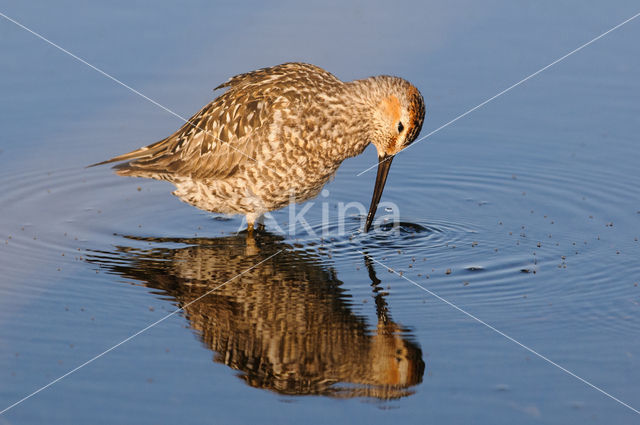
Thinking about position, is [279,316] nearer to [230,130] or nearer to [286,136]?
[286,136]

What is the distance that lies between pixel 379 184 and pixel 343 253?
1.08 m

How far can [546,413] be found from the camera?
6.41 meters

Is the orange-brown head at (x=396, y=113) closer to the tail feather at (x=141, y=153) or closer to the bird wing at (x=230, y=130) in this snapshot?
the bird wing at (x=230, y=130)

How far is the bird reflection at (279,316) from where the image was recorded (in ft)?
22.8

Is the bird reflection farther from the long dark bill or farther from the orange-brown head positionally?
the orange-brown head

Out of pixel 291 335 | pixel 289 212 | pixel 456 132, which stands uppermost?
pixel 456 132

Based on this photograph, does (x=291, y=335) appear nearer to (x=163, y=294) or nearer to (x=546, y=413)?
(x=163, y=294)

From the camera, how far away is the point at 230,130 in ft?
32.2

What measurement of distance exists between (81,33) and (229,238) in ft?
18.2

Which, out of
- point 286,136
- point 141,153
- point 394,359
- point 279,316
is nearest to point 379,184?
point 286,136

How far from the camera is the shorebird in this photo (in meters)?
9.48

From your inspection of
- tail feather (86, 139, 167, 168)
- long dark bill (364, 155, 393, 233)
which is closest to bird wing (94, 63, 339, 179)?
tail feather (86, 139, 167, 168)

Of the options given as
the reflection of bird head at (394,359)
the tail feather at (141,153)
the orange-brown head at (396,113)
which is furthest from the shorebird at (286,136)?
the reflection of bird head at (394,359)

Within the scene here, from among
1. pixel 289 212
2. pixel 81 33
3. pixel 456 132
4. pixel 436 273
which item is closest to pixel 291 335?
pixel 436 273
